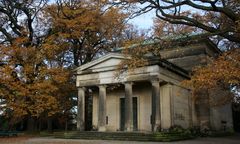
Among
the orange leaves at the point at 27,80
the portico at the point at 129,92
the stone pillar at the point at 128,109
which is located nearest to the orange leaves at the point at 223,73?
the portico at the point at 129,92

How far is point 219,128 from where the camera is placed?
34406 mm

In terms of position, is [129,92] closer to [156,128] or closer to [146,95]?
[146,95]

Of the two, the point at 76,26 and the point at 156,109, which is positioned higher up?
the point at 76,26

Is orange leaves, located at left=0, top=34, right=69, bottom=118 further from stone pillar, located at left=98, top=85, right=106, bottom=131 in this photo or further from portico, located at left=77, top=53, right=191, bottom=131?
stone pillar, located at left=98, top=85, right=106, bottom=131

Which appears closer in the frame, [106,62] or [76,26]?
[106,62]

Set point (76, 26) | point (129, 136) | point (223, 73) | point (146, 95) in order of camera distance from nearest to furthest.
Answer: point (223, 73), point (129, 136), point (146, 95), point (76, 26)

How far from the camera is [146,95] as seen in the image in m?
29.8

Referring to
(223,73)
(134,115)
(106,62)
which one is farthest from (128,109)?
(223,73)

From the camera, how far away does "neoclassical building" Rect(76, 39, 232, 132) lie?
26125mm

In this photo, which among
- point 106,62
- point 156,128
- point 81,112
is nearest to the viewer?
point 156,128

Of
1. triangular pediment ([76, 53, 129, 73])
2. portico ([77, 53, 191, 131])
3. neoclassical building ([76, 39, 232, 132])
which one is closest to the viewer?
portico ([77, 53, 191, 131])

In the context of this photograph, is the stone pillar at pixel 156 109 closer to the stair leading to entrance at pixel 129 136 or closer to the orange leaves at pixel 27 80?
the stair leading to entrance at pixel 129 136

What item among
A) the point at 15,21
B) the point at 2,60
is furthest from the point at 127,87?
the point at 15,21

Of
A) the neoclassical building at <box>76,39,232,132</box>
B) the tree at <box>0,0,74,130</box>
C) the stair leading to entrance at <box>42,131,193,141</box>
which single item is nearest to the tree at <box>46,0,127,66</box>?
the tree at <box>0,0,74,130</box>
